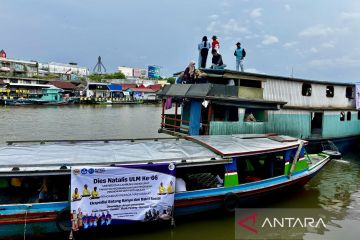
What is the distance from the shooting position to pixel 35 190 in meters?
7.11

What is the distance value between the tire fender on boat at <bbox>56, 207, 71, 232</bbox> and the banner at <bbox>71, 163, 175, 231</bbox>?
211 millimetres

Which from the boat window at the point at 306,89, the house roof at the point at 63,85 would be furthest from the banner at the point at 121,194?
the house roof at the point at 63,85

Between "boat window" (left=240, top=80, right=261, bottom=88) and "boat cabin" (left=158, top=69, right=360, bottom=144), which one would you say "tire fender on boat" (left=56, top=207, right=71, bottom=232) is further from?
"boat window" (left=240, top=80, right=261, bottom=88)

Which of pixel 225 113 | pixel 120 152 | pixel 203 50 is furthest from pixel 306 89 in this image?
pixel 120 152

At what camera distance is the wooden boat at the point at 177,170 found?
20.2 ft

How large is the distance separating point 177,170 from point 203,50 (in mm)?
8401

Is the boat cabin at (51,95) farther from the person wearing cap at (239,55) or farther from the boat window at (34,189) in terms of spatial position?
the boat window at (34,189)

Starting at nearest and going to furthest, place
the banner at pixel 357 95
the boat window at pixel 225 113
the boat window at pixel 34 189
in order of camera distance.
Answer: the boat window at pixel 34 189, the boat window at pixel 225 113, the banner at pixel 357 95

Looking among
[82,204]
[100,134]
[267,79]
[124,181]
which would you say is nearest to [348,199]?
[267,79]

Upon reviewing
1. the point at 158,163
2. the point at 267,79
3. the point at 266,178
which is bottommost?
the point at 266,178

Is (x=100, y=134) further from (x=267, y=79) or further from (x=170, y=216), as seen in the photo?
(x=170, y=216)

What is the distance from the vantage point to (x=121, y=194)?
6.56m

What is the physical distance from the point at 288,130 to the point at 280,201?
239 inches

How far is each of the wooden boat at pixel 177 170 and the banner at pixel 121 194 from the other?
228 millimetres
